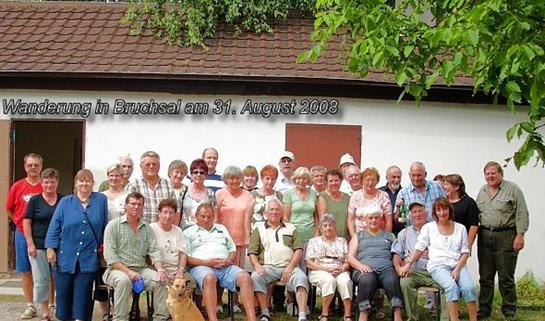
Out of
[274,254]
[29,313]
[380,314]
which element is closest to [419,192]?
[380,314]

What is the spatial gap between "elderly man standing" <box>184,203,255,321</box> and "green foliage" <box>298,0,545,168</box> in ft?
8.93

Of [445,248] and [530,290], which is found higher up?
[445,248]

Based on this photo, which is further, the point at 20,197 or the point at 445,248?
the point at 20,197

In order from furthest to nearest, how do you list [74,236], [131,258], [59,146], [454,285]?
[59,146], [454,285], [131,258], [74,236]

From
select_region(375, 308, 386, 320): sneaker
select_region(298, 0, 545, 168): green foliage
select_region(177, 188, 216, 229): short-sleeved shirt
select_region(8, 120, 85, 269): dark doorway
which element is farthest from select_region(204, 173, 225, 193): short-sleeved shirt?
select_region(8, 120, 85, 269): dark doorway

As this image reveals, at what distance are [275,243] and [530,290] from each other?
4.26 metres

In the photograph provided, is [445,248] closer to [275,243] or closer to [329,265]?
[329,265]

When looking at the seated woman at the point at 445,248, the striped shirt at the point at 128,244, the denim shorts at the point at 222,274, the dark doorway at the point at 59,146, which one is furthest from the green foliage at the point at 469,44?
the dark doorway at the point at 59,146

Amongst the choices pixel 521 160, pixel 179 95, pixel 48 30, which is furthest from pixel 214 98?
pixel 521 160

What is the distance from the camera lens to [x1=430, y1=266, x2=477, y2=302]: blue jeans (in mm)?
7918

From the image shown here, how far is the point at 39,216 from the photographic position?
7.93 meters

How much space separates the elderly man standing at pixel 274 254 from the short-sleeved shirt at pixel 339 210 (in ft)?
1.64

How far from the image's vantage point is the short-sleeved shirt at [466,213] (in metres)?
8.61

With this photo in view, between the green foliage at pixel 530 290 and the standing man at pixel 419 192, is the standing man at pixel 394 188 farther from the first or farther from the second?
the green foliage at pixel 530 290
